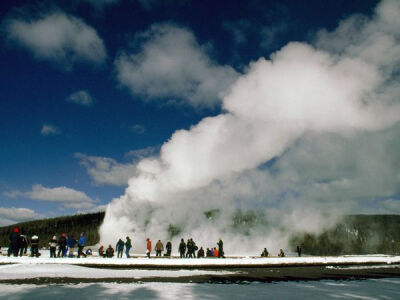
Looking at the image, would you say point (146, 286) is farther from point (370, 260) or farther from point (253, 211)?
point (253, 211)

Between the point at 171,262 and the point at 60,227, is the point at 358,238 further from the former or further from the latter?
the point at 171,262

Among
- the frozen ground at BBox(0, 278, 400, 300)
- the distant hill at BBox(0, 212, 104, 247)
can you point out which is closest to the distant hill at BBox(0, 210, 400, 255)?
the distant hill at BBox(0, 212, 104, 247)

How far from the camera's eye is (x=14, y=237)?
2070cm

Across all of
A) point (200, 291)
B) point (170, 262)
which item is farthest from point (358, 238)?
point (200, 291)

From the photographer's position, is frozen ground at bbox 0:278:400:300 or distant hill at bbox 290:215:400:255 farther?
distant hill at bbox 290:215:400:255

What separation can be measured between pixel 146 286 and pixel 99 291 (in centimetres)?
150

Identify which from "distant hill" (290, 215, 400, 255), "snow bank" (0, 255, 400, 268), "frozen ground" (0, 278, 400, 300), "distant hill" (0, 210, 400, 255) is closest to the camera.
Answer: "frozen ground" (0, 278, 400, 300)

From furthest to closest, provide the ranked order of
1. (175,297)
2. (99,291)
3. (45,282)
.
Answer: (45,282)
(99,291)
(175,297)

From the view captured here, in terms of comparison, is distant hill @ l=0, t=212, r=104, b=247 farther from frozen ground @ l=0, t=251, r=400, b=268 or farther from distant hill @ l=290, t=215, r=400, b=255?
frozen ground @ l=0, t=251, r=400, b=268

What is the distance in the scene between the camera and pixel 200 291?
342 inches

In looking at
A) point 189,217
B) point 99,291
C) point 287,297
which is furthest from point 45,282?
point 189,217

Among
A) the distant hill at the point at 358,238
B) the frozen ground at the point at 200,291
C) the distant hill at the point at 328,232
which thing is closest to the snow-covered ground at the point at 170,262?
the frozen ground at the point at 200,291

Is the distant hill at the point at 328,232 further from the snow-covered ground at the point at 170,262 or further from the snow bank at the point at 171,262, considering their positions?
the snow bank at the point at 171,262

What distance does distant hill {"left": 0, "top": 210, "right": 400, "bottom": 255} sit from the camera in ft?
334
